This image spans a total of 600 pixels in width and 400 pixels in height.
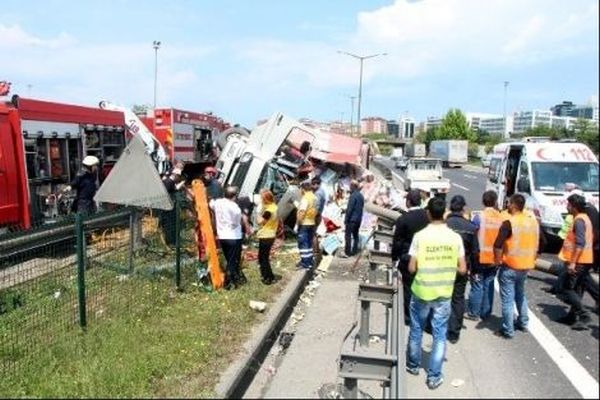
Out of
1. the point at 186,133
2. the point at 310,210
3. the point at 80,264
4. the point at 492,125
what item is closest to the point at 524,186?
the point at 310,210

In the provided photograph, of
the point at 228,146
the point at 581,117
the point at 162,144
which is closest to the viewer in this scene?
the point at 581,117

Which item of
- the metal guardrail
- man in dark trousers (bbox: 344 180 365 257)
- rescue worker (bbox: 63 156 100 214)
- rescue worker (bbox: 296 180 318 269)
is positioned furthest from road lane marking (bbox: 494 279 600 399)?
rescue worker (bbox: 63 156 100 214)

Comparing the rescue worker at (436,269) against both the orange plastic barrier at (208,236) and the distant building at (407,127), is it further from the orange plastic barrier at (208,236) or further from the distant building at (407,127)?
the distant building at (407,127)

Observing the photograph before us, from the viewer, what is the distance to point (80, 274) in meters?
7.98

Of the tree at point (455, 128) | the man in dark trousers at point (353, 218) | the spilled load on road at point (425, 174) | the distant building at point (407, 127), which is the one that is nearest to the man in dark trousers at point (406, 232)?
the man in dark trousers at point (353, 218)

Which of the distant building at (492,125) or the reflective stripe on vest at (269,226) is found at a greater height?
the distant building at (492,125)

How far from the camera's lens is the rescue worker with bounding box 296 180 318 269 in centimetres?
1177

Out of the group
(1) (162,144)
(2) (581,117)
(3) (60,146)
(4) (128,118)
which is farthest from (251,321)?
(1) (162,144)

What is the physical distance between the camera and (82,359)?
7012 mm

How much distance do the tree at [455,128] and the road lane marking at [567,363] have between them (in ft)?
262

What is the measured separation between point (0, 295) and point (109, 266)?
1.49 meters

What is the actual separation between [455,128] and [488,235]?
85123mm

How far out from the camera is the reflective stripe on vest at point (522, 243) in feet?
23.3

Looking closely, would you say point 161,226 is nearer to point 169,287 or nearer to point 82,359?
point 169,287
